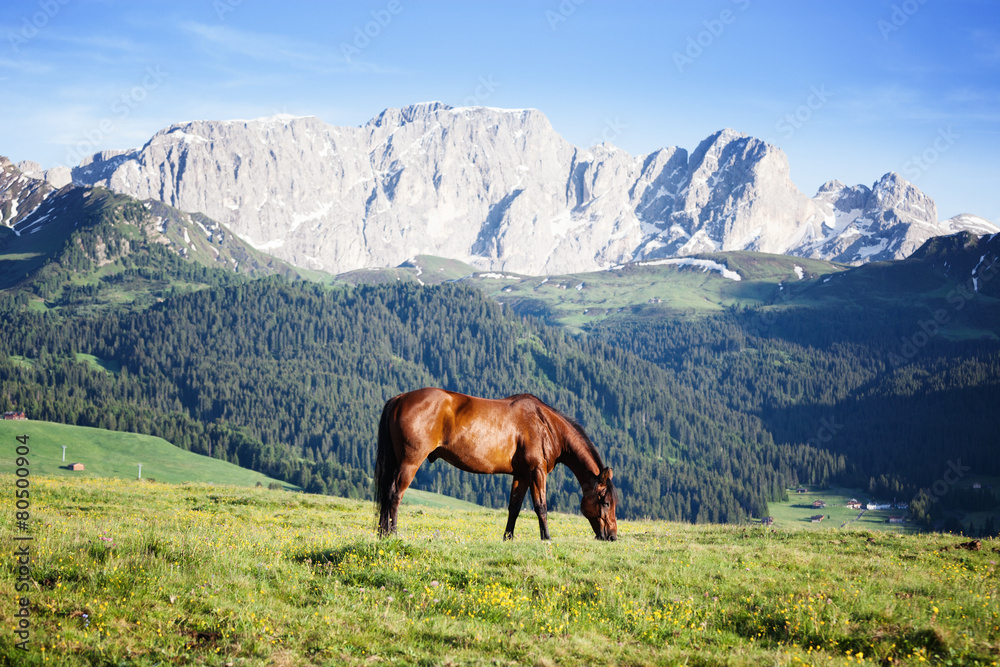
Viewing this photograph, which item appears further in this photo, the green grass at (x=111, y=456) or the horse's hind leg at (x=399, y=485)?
the green grass at (x=111, y=456)

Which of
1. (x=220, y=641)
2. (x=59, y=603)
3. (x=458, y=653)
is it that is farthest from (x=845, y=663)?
(x=59, y=603)

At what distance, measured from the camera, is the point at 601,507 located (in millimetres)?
21188

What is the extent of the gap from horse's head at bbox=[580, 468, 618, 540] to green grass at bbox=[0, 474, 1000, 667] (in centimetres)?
371

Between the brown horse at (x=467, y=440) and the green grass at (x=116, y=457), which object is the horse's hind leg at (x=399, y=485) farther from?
the green grass at (x=116, y=457)

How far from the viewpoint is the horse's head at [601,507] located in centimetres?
2092

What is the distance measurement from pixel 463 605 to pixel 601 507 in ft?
31.3

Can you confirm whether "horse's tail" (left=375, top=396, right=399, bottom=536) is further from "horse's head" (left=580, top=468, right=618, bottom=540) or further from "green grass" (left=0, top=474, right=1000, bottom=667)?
"horse's head" (left=580, top=468, right=618, bottom=540)

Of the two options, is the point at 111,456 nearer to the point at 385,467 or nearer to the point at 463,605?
the point at 385,467

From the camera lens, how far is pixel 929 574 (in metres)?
16.0

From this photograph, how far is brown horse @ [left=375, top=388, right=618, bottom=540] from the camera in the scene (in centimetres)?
1736

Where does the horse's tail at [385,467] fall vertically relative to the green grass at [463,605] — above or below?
above

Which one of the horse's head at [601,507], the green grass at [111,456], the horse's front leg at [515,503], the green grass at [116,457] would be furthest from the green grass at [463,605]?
the green grass at [111,456]

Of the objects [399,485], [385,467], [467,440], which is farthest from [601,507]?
[385,467]

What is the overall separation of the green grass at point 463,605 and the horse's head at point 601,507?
3711 millimetres
